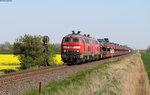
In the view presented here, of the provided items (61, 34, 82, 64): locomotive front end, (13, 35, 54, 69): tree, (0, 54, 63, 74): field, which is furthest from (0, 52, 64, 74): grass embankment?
(61, 34, 82, 64): locomotive front end

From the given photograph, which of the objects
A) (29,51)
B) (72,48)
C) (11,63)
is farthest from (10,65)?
(72,48)

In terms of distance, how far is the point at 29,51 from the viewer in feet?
112

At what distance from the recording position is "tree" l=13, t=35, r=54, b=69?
33656mm

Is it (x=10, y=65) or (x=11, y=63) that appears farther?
(x=11, y=63)

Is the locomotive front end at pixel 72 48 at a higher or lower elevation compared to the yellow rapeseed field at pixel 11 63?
higher

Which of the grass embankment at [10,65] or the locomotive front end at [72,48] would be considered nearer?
the locomotive front end at [72,48]

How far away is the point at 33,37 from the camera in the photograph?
114ft

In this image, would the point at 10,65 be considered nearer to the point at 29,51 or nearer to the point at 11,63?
the point at 11,63

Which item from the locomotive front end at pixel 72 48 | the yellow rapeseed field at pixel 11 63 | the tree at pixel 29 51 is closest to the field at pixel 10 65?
the yellow rapeseed field at pixel 11 63

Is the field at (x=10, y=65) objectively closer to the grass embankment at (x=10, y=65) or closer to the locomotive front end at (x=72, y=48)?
the grass embankment at (x=10, y=65)

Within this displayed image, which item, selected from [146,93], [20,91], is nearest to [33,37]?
[146,93]

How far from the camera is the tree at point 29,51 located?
110ft

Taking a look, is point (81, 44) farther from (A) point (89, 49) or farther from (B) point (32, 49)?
(B) point (32, 49)

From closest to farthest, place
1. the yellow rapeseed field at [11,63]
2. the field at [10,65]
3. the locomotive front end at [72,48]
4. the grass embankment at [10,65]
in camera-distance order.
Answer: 1. the locomotive front end at [72,48]
2. the grass embankment at [10,65]
3. the field at [10,65]
4. the yellow rapeseed field at [11,63]
